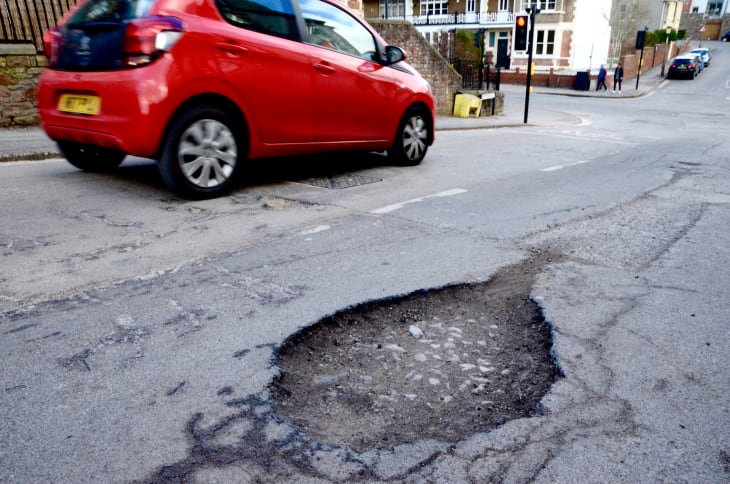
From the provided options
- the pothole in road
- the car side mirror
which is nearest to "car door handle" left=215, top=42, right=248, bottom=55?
the car side mirror

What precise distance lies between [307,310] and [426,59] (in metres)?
17.1

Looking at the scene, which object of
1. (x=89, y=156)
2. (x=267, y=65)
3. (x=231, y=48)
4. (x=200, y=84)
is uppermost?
(x=231, y=48)

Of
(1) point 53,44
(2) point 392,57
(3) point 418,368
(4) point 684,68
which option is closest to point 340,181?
(2) point 392,57

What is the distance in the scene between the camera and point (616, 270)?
4078 mm

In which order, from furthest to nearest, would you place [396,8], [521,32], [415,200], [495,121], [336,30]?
[396,8], [521,32], [495,121], [336,30], [415,200]

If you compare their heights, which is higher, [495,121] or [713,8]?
[713,8]

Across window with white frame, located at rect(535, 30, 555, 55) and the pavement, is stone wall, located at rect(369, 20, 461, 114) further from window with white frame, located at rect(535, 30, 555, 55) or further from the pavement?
window with white frame, located at rect(535, 30, 555, 55)

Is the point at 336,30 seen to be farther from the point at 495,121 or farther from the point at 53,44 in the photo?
the point at 495,121

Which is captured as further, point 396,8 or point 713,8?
point 713,8

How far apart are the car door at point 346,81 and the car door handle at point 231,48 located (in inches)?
34.8

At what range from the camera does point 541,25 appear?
4478cm

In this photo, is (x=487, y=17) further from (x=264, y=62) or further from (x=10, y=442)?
(x=10, y=442)

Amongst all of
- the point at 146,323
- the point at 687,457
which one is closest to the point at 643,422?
the point at 687,457

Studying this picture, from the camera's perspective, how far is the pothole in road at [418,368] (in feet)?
7.54
